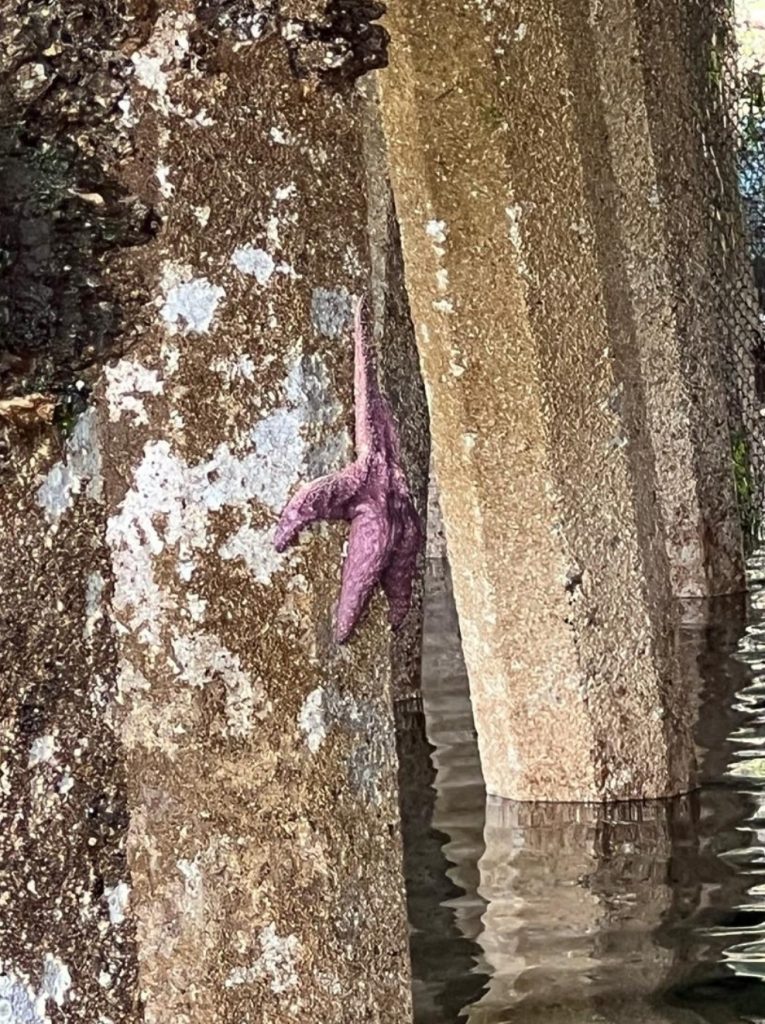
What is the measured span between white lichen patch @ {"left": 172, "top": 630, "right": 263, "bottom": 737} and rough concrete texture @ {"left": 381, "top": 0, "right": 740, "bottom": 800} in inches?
108

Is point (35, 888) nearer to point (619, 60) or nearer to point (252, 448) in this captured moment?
point (252, 448)

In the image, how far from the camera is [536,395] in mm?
4742

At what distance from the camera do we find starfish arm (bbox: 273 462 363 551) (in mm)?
2111

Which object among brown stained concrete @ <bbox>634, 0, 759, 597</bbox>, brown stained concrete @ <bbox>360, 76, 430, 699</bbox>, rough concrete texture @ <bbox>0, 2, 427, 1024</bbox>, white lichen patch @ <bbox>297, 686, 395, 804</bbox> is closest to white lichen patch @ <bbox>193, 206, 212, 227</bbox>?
rough concrete texture @ <bbox>0, 2, 427, 1024</bbox>

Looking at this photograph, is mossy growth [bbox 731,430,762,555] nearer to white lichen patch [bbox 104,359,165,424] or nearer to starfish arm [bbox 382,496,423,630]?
starfish arm [bbox 382,496,423,630]

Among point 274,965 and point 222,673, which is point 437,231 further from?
point 274,965

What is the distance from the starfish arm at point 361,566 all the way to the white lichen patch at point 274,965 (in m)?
0.35

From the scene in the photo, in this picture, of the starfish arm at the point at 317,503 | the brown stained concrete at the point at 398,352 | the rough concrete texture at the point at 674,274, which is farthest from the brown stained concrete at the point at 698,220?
the starfish arm at the point at 317,503

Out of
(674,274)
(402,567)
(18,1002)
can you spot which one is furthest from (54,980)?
(674,274)

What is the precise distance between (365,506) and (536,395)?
2.62m

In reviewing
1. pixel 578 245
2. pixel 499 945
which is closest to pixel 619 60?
pixel 578 245

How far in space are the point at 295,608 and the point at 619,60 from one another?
6584 mm

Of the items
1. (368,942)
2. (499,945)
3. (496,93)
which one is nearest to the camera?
(368,942)

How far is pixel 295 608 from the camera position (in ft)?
6.98
